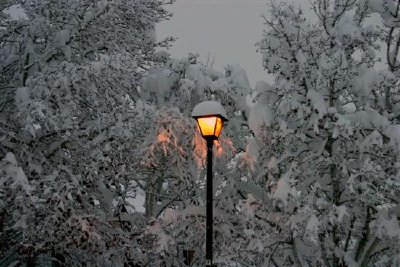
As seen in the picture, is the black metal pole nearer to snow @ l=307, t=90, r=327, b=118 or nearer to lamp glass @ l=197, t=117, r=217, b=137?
lamp glass @ l=197, t=117, r=217, b=137

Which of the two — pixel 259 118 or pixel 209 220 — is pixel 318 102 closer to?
pixel 259 118

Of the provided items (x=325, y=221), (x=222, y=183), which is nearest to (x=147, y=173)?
(x=222, y=183)

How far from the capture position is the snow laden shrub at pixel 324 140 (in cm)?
958

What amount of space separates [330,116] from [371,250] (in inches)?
128

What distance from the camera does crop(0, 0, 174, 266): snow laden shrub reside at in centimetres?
1012

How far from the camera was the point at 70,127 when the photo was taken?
10.8m

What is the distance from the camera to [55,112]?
11.1 meters

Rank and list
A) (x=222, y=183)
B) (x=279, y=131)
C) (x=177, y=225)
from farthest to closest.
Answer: (x=222, y=183) → (x=177, y=225) → (x=279, y=131)

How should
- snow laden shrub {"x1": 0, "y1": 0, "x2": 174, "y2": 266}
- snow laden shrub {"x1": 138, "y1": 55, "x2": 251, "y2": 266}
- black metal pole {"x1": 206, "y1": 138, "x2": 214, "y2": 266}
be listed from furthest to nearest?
snow laden shrub {"x1": 138, "y1": 55, "x2": 251, "y2": 266}
snow laden shrub {"x1": 0, "y1": 0, "x2": 174, "y2": 266}
black metal pole {"x1": 206, "y1": 138, "x2": 214, "y2": 266}

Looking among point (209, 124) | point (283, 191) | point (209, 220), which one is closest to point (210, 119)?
point (209, 124)

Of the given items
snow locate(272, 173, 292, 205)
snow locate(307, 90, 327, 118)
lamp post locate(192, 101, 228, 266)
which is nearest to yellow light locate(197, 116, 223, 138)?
lamp post locate(192, 101, 228, 266)

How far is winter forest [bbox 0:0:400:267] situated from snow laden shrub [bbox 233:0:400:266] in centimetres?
4

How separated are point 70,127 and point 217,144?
127 inches

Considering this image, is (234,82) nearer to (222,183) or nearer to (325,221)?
(222,183)
